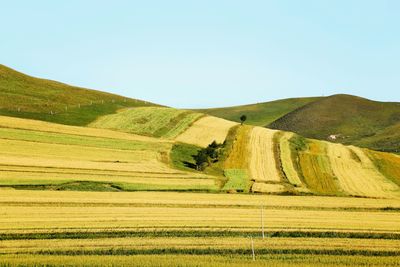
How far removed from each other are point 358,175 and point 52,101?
60391 mm

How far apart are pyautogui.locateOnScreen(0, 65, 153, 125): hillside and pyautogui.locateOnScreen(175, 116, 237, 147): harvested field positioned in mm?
17549

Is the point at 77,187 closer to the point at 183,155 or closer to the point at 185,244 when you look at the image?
the point at 185,244

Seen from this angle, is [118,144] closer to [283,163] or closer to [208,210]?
[283,163]

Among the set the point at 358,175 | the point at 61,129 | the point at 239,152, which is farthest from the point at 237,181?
the point at 61,129

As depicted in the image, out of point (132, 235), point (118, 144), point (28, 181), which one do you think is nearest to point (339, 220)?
point (132, 235)

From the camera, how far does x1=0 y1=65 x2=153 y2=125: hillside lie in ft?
314

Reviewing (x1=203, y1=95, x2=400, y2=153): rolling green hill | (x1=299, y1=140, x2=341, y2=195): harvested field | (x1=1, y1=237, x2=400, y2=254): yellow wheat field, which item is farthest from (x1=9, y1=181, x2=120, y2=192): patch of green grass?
(x1=203, y1=95, x2=400, y2=153): rolling green hill

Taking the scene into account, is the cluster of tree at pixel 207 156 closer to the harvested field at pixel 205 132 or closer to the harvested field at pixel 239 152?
the harvested field at pixel 239 152

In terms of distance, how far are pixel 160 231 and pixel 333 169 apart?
50287 millimetres

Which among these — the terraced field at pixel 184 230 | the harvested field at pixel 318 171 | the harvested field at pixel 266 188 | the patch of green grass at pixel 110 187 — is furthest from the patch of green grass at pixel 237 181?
the terraced field at pixel 184 230

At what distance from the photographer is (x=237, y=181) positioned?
2628 inches

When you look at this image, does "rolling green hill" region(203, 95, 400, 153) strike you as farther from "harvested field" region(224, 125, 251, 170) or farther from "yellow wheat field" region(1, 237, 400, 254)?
"yellow wheat field" region(1, 237, 400, 254)

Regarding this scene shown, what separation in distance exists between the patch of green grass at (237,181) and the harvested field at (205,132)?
1618cm

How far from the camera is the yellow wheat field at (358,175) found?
219 ft
